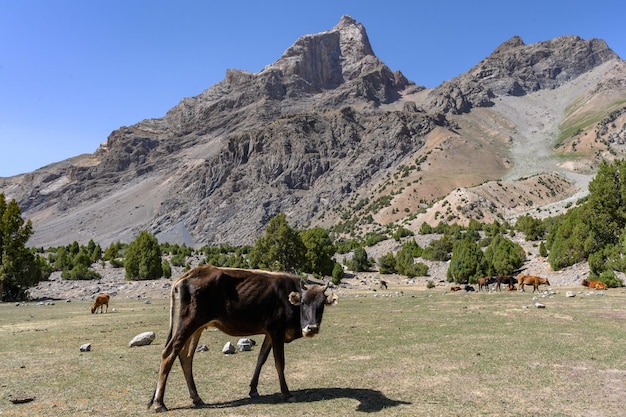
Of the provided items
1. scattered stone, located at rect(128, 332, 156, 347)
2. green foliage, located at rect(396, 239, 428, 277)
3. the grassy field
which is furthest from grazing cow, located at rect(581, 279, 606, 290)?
scattered stone, located at rect(128, 332, 156, 347)

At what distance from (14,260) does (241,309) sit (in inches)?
1428

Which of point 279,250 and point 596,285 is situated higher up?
point 279,250

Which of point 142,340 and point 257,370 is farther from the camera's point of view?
point 142,340

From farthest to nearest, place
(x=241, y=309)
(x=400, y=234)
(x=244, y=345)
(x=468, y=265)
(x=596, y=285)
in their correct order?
(x=400, y=234) < (x=468, y=265) < (x=596, y=285) < (x=244, y=345) < (x=241, y=309)

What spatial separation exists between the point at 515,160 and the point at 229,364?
168m

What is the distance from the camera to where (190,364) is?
8234mm

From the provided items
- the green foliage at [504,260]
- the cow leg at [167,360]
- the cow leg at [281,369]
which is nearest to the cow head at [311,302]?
the cow leg at [281,369]

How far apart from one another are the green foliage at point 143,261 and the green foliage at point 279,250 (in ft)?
39.7

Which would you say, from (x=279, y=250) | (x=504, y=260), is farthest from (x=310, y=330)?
(x=504, y=260)

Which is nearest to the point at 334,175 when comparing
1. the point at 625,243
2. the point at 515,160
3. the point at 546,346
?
the point at 515,160

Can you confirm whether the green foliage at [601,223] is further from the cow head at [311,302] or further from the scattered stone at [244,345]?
the cow head at [311,302]

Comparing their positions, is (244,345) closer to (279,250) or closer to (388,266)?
(279,250)

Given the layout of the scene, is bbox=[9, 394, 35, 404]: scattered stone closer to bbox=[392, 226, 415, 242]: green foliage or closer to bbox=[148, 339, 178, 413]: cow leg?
bbox=[148, 339, 178, 413]: cow leg

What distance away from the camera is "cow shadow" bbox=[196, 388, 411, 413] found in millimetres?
7758
